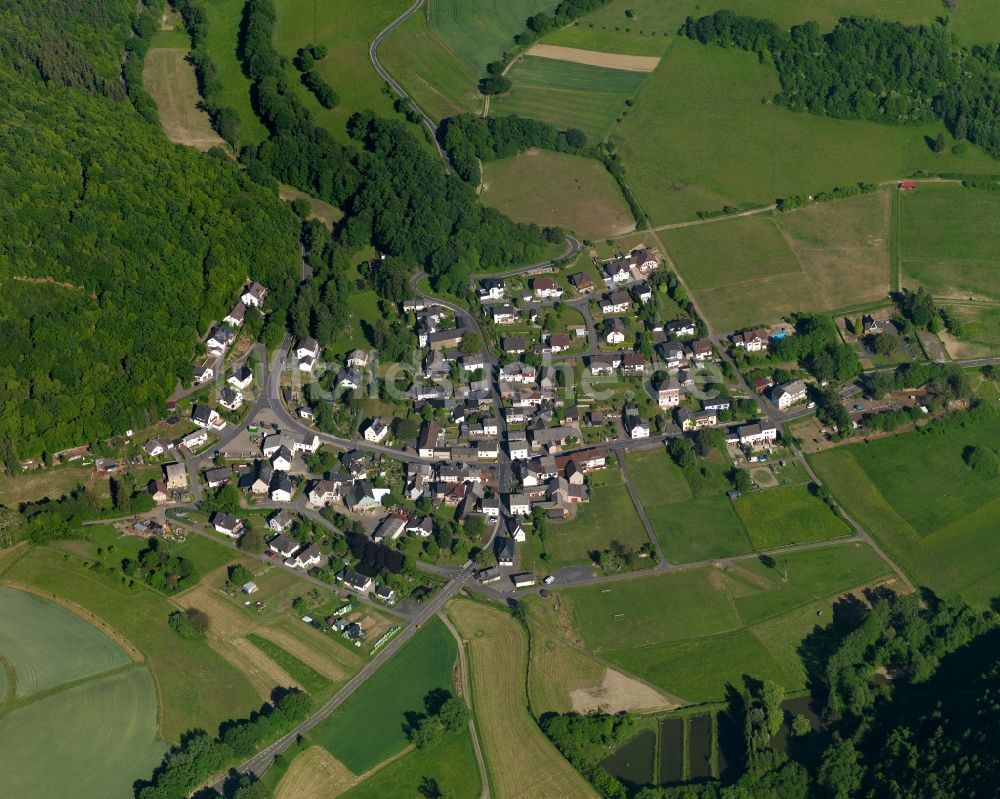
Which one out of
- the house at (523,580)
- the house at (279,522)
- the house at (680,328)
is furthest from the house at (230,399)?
the house at (680,328)

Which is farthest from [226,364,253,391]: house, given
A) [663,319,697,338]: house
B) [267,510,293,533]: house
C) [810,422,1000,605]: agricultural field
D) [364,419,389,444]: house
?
[810,422,1000,605]: agricultural field

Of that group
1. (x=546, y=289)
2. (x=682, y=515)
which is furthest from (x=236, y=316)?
(x=682, y=515)

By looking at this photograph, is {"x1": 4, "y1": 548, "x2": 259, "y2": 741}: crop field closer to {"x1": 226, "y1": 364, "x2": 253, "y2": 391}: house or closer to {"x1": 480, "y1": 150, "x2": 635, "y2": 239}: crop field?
{"x1": 226, "y1": 364, "x2": 253, "y2": 391}: house

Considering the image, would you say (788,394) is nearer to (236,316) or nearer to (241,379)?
(241,379)

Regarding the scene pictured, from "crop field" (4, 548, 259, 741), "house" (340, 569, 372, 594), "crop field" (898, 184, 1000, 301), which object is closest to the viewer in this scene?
"crop field" (4, 548, 259, 741)

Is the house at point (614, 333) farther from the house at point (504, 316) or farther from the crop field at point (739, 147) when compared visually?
the crop field at point (739, 147)

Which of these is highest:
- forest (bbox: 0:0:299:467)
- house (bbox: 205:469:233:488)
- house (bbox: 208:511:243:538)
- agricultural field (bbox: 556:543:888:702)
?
forest (bbox: 0:0:299:467)
